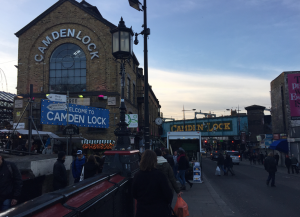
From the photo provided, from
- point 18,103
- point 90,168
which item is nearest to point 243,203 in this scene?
point 90,168

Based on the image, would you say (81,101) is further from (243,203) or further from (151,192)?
(151,192)

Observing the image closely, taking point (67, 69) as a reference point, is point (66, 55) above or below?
above

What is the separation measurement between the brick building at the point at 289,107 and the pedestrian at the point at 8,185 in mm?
28606

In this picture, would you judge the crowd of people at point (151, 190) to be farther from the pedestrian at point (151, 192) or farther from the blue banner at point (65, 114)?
the blue banner at point (65, 114)

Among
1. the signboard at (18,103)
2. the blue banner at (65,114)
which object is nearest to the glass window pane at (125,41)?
the blue banner at (65,114)

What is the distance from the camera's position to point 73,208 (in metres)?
2.98

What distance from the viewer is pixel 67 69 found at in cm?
2369

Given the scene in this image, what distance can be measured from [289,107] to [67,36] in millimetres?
25074

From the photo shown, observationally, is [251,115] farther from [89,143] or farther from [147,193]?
[147,193]

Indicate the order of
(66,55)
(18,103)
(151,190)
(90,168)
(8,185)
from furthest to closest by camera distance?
(66,55) < (18,103) < (90,168) < (8,185) < (151,190)

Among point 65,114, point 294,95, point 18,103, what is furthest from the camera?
point 294,95

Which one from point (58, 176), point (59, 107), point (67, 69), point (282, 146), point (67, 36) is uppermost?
point (67, 36)

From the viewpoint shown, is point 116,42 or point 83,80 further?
point 83,80

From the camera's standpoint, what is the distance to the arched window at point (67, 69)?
23.5 meters
